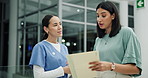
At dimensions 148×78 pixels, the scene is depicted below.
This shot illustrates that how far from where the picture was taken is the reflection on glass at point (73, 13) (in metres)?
5.67

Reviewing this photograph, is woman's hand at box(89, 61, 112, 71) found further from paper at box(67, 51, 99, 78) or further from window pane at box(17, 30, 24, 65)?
window pane at box(17, 30, 24, 65)

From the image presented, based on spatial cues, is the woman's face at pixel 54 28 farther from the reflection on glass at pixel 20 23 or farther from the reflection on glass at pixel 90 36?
the reflection on glass at pixel 20 23

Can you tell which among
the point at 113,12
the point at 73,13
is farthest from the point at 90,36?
the point at 113,12

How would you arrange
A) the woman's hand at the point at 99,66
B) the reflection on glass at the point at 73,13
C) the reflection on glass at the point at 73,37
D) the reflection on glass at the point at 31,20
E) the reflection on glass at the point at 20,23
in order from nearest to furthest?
the woman's hand at the point at 99,66 → the reflection on glass at the point at 73,13 → the reflection on glass at the point at 73,37 → the reflection on glass at the point at 31,20 → the reflection on glass at the point at 20,23

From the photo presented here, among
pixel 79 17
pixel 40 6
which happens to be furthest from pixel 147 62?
pixel 40 6

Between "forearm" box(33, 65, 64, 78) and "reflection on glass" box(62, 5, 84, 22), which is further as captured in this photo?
"reflection on glass" box(62, 5, 84, 22)

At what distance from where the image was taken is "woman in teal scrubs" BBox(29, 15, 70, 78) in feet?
5.41

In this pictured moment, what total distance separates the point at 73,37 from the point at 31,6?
7.17 ft

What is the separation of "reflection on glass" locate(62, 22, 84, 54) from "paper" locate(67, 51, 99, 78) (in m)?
→ 4.41

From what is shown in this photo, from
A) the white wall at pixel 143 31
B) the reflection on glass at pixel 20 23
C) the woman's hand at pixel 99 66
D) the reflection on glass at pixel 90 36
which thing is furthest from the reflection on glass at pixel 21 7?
the woman's hand at pixel 99 66

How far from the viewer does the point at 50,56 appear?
174 cm

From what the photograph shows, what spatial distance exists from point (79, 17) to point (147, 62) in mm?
2568

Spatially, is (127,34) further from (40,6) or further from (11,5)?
(11,5)

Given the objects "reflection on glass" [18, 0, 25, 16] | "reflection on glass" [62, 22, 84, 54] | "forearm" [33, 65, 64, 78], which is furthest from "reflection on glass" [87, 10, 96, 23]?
"forearm" [33, 65, 64, 78]
